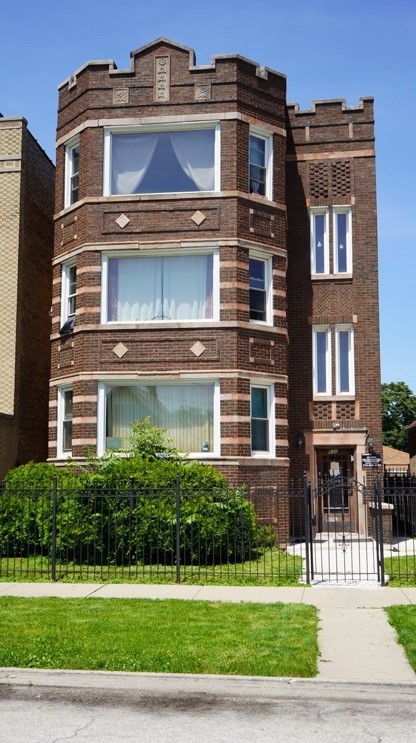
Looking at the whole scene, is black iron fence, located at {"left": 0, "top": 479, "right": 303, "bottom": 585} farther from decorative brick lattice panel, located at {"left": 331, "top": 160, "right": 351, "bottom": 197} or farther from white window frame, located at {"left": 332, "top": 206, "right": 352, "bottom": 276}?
decorative brick lattice panel, located at {"left": 331, "top": 160, "right": 351, "bottom": 197}

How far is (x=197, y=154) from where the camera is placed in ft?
66.6

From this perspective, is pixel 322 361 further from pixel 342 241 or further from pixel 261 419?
pixel 261 419

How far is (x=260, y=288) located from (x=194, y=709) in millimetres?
14013

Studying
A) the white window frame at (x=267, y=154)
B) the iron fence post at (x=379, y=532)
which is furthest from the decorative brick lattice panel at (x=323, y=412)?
the iron fence post at (x=379, y=532)

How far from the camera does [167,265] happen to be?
20.2 m

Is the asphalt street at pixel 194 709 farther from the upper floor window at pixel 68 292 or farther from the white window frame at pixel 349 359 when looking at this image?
the white window frame at pixel 349 359

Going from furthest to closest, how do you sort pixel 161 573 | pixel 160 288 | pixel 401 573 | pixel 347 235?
pixel 347 235
pixel 160 288
pixel 161 573
pixel 401 573

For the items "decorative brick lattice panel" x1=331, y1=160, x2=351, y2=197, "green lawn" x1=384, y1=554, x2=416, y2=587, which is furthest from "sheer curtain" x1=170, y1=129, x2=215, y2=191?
"green lawn" x1=384, y1=554, x2=416, y2=587

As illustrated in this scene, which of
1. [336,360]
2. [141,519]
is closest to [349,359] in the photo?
[336,360]

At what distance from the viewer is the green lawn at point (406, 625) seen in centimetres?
914

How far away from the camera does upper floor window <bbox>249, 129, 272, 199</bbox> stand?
811 inches

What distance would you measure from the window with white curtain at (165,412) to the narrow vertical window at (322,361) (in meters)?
4.15

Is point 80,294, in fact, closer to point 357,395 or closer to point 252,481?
point 252,481

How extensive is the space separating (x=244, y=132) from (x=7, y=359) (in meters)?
8.55
